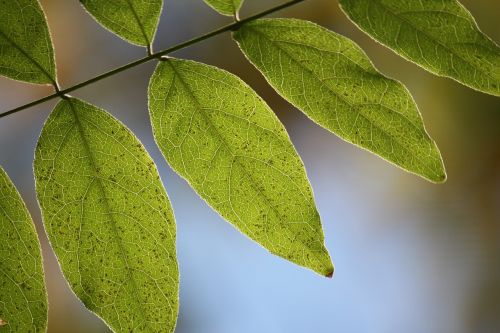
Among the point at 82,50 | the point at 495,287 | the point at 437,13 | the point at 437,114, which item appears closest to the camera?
the point at 437,13

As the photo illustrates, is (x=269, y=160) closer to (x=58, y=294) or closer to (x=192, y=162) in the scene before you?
(x=192, y=162)

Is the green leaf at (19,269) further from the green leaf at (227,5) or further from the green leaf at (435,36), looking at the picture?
the green leaf at (435,36)

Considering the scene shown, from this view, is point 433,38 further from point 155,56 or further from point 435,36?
point 155,56

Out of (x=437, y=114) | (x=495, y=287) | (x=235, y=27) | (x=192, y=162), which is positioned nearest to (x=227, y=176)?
(x=192, y=162)

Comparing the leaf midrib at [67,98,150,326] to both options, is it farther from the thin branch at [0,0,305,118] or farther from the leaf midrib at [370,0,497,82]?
the leaf midrib at [370,0,497,82]

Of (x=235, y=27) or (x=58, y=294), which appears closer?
(x=235, y=27)

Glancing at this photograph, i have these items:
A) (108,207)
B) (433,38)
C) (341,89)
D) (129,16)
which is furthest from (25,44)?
(433,38)

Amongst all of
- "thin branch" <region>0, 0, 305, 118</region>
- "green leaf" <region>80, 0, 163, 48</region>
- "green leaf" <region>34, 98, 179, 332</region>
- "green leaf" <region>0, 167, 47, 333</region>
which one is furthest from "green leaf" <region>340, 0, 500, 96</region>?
"green leaf" <region>0, 167, 47, 333</region>
